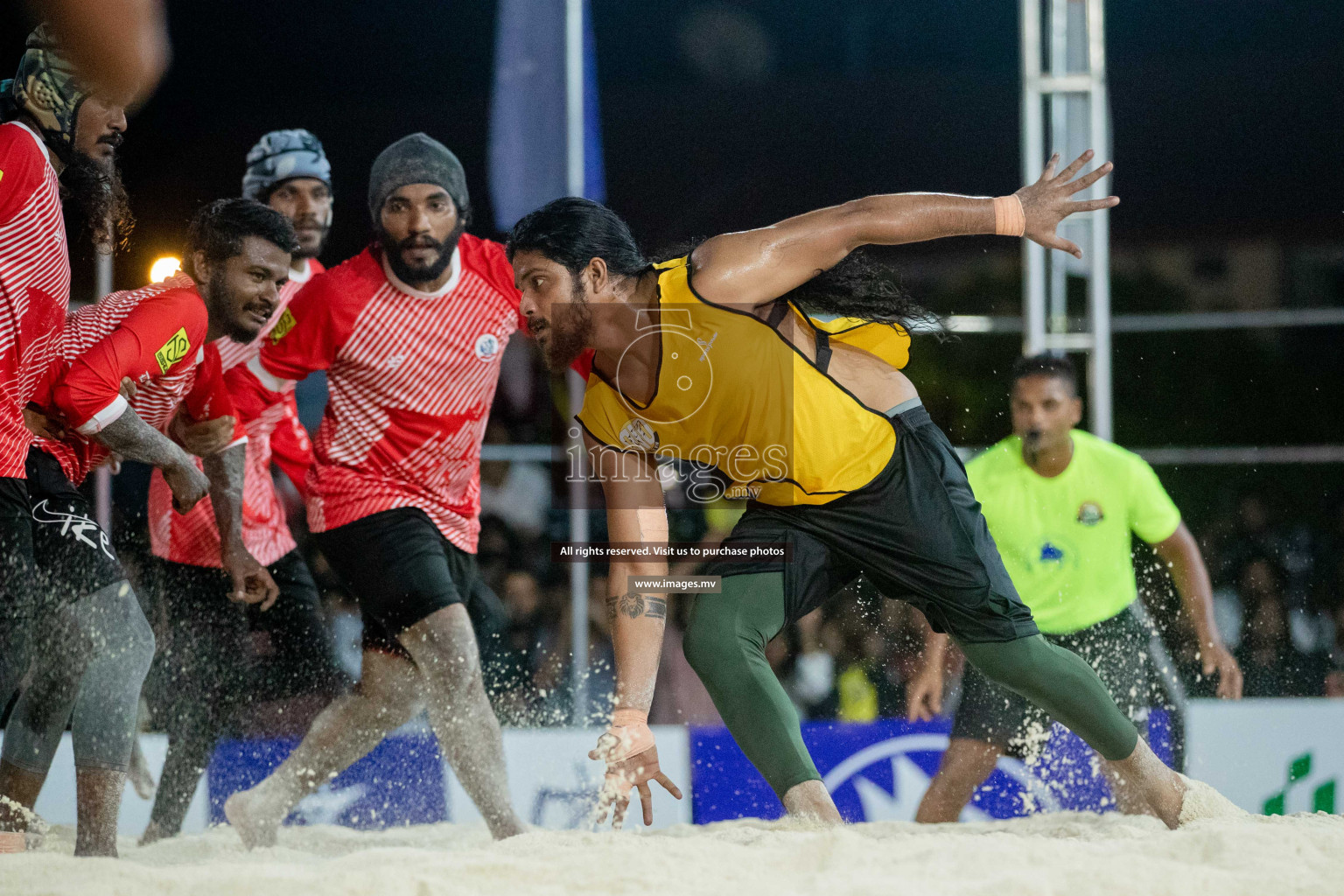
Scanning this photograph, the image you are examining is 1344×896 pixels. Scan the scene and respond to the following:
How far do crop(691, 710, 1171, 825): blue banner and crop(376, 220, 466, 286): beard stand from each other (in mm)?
1972

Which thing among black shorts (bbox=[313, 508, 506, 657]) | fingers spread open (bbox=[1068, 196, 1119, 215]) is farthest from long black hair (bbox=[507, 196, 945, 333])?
black shorts (bbox=[313, 508, 506, 657])

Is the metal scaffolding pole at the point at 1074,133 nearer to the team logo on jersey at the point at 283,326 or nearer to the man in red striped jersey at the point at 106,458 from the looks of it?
the team logo on jersey at the point at 283,326

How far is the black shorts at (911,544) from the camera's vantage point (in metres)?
2.77

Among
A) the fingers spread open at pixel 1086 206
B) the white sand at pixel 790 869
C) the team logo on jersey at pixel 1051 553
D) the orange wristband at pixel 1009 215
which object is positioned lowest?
the white sand at pixel 790 869

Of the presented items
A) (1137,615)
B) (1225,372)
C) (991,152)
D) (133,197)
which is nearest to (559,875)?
(1137,615)

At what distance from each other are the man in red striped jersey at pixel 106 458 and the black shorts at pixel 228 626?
28cm

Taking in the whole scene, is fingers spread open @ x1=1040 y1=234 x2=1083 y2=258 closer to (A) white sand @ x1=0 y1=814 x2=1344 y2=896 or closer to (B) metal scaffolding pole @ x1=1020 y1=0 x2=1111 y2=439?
(A) white sand @ x1=0 y1=814 x2=1344 y2=896

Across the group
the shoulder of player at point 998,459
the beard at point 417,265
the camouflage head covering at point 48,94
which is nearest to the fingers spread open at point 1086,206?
the shoulder of player at point 998,459

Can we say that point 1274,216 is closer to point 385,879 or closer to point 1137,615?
point 1137,615

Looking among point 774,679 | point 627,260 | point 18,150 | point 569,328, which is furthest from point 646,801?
point 18,150

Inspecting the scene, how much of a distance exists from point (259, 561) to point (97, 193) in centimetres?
121

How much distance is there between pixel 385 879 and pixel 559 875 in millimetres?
298

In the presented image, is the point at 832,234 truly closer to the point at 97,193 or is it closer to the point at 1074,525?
the point at 1074,525

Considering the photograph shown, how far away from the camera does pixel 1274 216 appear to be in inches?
357
